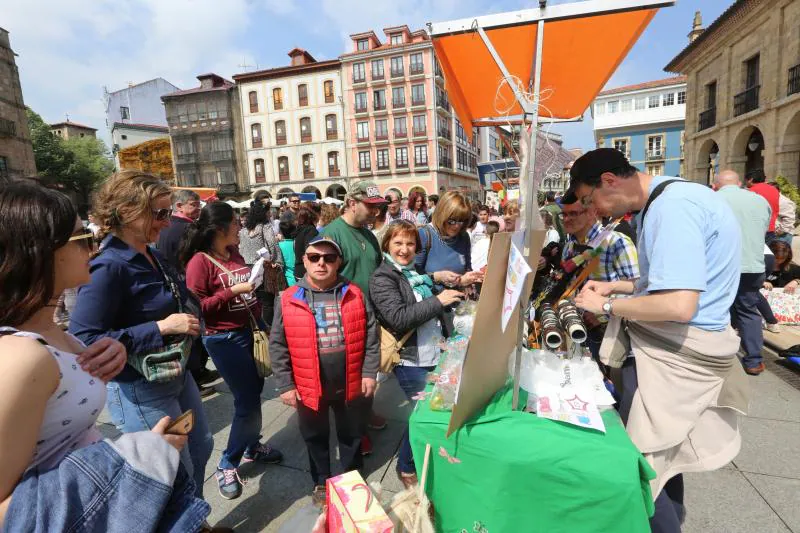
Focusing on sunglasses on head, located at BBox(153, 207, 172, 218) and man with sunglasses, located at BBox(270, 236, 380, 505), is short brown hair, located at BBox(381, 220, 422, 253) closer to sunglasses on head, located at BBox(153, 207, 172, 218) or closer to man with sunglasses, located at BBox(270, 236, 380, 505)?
man with sunglasses, located at BBox(270, 236, 380, 505)

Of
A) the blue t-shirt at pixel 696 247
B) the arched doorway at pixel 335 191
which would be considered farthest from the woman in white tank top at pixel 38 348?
the arched doorway at pixel 335 191

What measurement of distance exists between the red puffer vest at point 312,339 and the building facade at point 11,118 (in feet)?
91.3

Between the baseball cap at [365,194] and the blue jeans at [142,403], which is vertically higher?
the baseball cap at [365,194]

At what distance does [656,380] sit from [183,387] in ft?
7.72

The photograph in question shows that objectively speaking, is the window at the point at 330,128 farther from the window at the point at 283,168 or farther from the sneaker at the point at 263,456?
the sneaker at the point at 263,456

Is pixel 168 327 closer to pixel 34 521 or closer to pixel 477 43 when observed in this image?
pixel 34 521

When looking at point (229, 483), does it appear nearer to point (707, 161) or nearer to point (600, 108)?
point (707, 161)

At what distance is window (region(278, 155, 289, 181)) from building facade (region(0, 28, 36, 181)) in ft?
56.4

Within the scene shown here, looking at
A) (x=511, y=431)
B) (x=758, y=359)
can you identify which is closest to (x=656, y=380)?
(x=511, y=431)

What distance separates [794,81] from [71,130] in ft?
220

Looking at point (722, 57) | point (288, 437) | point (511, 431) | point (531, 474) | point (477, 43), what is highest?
point (722, 57)

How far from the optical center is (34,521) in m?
0.86

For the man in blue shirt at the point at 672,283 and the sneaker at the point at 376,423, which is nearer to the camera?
the man in blue shirt at the point at 672,283

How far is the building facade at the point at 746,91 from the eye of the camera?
13.2 m
